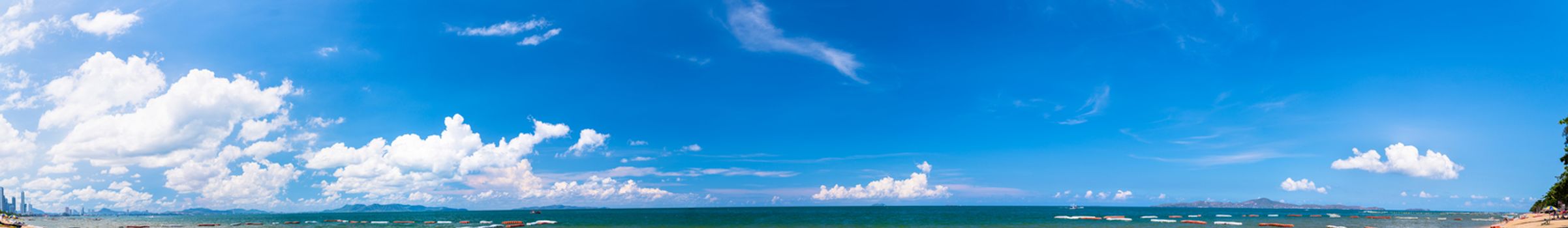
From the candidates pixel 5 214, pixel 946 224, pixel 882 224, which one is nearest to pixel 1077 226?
pixel 946 224

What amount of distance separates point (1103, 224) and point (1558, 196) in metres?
41.9

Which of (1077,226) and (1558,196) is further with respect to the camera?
(1077,226)

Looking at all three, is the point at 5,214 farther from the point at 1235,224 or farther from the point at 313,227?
the point at 1235,224

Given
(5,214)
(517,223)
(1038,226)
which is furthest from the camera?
(517,223)

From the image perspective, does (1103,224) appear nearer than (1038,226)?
No

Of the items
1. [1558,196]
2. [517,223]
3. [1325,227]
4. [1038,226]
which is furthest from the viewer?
[517,223]

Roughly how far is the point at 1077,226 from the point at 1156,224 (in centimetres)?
809

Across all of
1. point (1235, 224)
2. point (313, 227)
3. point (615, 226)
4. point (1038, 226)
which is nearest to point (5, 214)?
point (313, 227)

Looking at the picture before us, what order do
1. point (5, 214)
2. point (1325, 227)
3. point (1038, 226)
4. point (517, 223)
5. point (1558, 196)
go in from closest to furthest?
1. point (1558, 196)
2. point (5, 214)
3. point (1325, 227)
4. point (1038, 226)
5. point (517, 223)

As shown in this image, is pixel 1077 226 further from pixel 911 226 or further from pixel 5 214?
pixel 5 214

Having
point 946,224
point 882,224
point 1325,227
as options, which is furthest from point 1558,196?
point 882,224

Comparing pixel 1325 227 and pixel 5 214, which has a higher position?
pixel 5 214

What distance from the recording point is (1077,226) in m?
83.1

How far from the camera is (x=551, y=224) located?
91.1 metres
